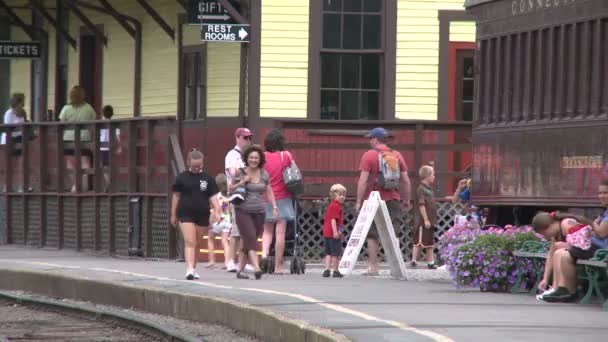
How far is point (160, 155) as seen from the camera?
21703 mm

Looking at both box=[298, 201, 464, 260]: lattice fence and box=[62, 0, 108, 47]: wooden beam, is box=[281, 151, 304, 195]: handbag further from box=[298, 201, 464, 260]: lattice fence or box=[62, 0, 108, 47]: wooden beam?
box=[62, 0, 108, 47]: wooden beam

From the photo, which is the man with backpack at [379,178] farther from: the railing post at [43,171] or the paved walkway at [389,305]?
the railing post at [43,171]

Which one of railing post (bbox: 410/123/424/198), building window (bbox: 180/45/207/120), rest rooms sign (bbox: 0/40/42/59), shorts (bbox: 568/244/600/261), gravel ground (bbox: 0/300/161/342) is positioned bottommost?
gravel ground (bbox: 0/300/161/342)

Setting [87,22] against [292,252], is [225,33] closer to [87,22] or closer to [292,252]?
[292,252]

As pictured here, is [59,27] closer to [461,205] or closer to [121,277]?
[461,205]

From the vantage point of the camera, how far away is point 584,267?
46.0 feet

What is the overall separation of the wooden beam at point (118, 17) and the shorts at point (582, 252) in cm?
1452

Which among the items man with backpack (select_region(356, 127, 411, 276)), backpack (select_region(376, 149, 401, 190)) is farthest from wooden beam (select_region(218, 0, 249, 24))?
backpack (select_region(376, 149, 401, 190))

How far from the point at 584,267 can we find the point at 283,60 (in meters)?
10.6

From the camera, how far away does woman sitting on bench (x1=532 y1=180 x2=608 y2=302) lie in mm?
13601

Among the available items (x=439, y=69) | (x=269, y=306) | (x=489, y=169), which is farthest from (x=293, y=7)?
(x=269, y=306)

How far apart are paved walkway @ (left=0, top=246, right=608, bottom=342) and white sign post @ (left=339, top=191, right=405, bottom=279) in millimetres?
276

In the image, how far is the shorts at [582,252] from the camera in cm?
1364

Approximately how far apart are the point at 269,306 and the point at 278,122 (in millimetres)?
8347
